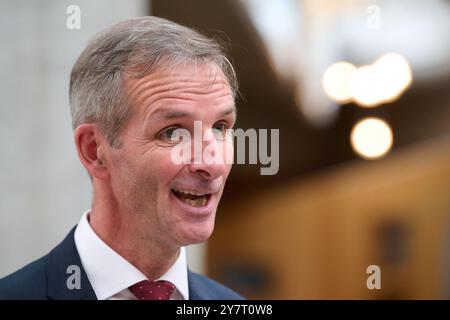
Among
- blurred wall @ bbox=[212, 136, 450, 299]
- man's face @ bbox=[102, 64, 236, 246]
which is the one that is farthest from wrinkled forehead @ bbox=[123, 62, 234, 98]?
blurred wall @ bbox=[212, 136, 450, 299]

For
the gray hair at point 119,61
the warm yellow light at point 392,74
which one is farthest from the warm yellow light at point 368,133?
the gray hair at point 119,61

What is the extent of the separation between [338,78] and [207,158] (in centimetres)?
74

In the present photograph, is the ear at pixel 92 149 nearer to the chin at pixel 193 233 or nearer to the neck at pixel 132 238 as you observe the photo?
the neck at pixel 132 238

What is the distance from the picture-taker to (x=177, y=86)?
3.98ft

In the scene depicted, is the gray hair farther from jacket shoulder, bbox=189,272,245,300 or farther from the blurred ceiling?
jacket shoulder, bbox=189,272,245,300

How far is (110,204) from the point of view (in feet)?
4.05

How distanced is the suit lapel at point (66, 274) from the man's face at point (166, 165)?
13 centimetres

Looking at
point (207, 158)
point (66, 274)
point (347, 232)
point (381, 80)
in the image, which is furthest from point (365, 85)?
point (66, 274)

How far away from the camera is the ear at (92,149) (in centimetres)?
121

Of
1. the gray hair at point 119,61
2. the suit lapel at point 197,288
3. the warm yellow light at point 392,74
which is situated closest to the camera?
the gray hair at point 119,61

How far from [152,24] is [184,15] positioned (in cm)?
16

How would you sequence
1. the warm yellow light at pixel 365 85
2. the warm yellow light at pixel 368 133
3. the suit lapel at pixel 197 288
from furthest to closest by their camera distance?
1. the warm yellow light at pixel 368 133
2. the warm yellow light at pixel 365 85
3. the suit lapel at pixel 197 288
